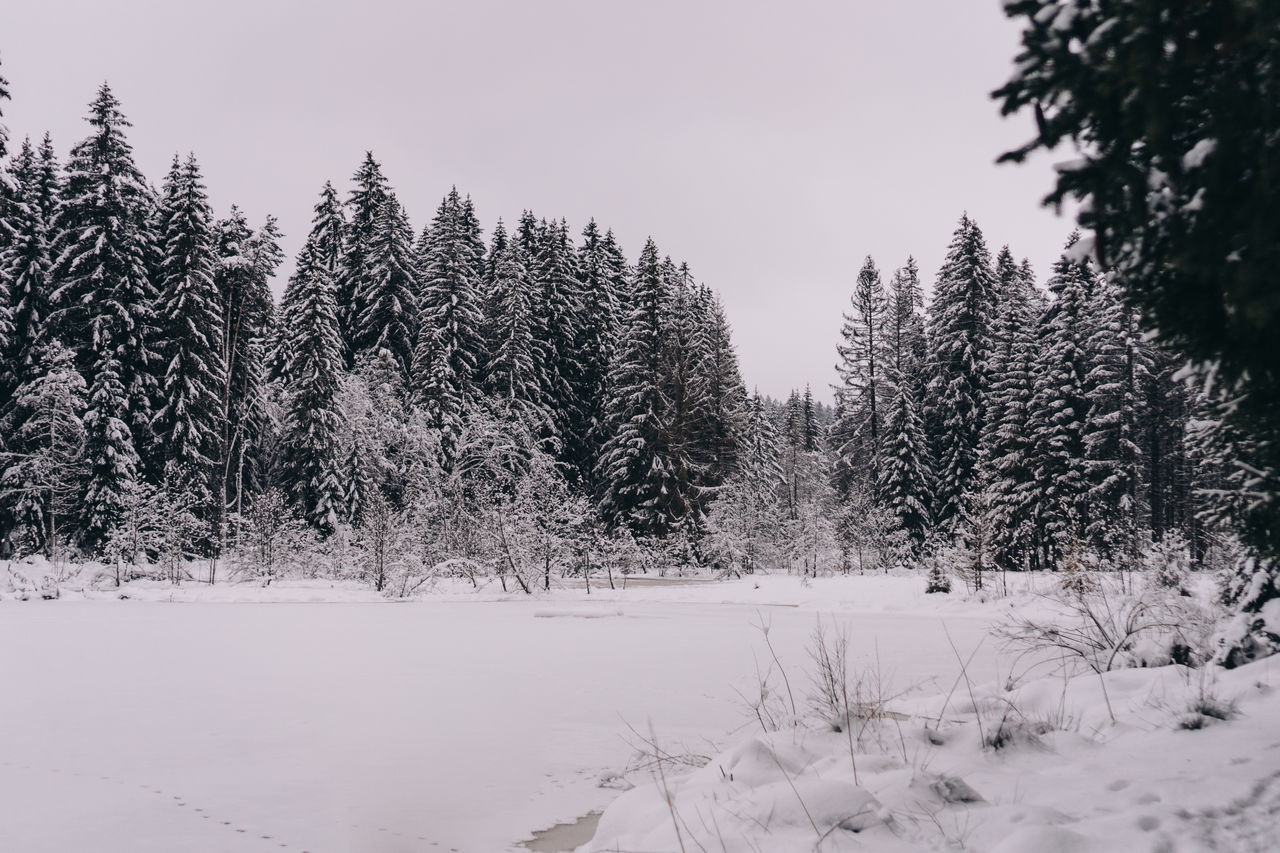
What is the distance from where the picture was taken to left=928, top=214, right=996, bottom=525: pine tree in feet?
108

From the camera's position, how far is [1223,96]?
222 cm

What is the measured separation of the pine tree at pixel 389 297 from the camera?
115 feet

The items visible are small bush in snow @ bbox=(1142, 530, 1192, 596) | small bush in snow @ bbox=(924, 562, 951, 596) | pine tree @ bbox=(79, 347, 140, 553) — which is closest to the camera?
small bush in snow @ bbox=(1142, 530, 1192, 596)

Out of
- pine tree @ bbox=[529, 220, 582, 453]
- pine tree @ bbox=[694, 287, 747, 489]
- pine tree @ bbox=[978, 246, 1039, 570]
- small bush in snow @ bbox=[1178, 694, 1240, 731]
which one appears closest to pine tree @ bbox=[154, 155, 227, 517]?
pine tree @ bbox=[529, 220, 582, 453]

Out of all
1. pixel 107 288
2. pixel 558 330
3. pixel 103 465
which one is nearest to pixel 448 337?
pixel 558 330

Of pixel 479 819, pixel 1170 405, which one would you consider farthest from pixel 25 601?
pixel 1170 405

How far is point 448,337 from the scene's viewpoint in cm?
3216

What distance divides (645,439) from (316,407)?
1320 cm

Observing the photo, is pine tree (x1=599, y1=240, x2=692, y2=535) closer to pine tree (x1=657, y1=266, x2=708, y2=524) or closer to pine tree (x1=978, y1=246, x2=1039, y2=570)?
pine tree (x1=657, y1=266, x2=708, y2=524)

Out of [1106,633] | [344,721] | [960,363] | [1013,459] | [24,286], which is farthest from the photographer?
[960,363]

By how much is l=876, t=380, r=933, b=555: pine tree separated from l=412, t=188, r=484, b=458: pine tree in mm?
18534

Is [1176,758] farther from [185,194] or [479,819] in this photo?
[185,194]

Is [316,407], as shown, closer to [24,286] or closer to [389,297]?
[389,297]

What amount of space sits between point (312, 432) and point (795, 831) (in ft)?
95.8
